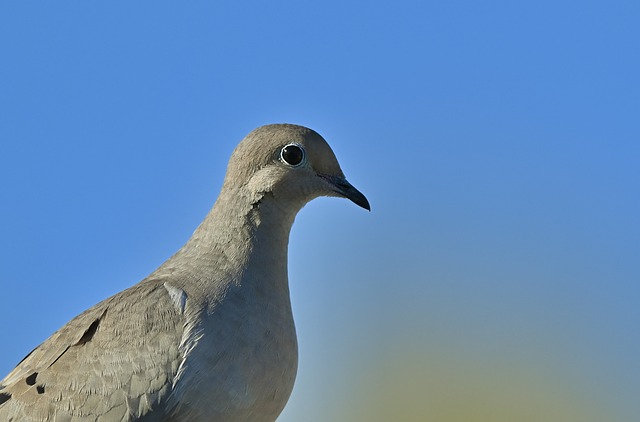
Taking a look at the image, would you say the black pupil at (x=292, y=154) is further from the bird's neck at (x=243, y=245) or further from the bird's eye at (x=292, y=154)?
the bird's neck at (x=243, y=245)

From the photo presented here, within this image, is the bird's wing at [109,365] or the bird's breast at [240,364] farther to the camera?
the bird's wing at [109,365]

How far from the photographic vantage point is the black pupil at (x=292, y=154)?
5.04m

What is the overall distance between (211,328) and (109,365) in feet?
1.93

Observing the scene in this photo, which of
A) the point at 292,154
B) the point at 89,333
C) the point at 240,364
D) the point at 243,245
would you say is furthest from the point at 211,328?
the point at 292,154

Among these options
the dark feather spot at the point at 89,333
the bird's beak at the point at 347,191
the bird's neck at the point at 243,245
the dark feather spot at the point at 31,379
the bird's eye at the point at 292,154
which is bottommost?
the dark feather spot at the point at 31,379

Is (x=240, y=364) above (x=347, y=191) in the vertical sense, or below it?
below

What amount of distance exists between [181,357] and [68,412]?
0.68 meters

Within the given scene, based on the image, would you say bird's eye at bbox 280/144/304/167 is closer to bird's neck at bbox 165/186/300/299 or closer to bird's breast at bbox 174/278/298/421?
bird's neck at bbox 165/186/300/299

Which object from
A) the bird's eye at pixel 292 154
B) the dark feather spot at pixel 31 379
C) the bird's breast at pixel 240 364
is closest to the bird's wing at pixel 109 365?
the dark feather spot at pixel 31 379

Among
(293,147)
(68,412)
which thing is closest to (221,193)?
(293,147)

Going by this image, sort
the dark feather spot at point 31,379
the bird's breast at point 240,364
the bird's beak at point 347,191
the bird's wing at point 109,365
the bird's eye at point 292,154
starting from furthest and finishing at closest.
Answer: the bird's beak at point 347,191
the bird's eye at point 292,154
the dark feather spot at point 31,379
the bird's wing at point 109,365
the bird's breast at point 240,364

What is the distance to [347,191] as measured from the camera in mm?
5172

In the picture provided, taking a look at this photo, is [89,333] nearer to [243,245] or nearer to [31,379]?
[31,379]

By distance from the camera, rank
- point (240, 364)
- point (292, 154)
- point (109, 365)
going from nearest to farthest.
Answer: point (240, 364) < point (109, 365) < point (292, 154)
